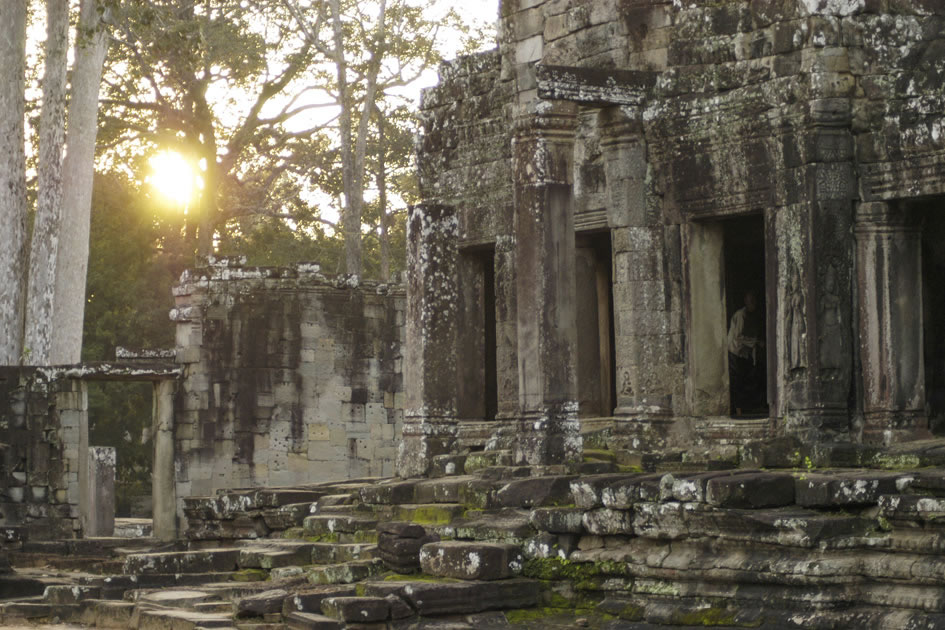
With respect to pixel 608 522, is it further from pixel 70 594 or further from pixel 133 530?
pixel 133 530

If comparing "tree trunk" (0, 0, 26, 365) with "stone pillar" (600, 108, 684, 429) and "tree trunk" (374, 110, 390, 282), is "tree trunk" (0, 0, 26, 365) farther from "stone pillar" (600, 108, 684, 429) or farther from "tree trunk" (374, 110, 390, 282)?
"stone pillar" (600, 108, 684, 429)

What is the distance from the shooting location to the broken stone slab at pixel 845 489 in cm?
955

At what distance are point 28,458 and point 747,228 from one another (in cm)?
1054

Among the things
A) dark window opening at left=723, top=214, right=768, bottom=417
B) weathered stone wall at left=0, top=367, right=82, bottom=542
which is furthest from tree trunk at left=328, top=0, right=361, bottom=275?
dark window opening at left=723, top=214, right=768, bottom=417

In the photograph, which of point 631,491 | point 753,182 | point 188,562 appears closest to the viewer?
point 631,491

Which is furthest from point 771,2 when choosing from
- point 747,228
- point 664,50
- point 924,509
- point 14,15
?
point 14,15

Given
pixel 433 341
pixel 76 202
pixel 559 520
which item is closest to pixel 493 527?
pixel 559 520

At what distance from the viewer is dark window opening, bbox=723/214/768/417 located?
14047 mm

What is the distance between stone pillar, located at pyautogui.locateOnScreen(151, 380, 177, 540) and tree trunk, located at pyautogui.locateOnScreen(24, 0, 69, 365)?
457cm

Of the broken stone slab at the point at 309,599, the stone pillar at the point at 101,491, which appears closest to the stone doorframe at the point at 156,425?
the stone pillar at the point at 101,491

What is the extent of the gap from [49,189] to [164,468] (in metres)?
6.86

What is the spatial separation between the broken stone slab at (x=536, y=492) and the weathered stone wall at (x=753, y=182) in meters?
1.09

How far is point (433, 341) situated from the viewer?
1458 cm

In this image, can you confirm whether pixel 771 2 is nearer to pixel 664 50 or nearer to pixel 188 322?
pixel 664 50
